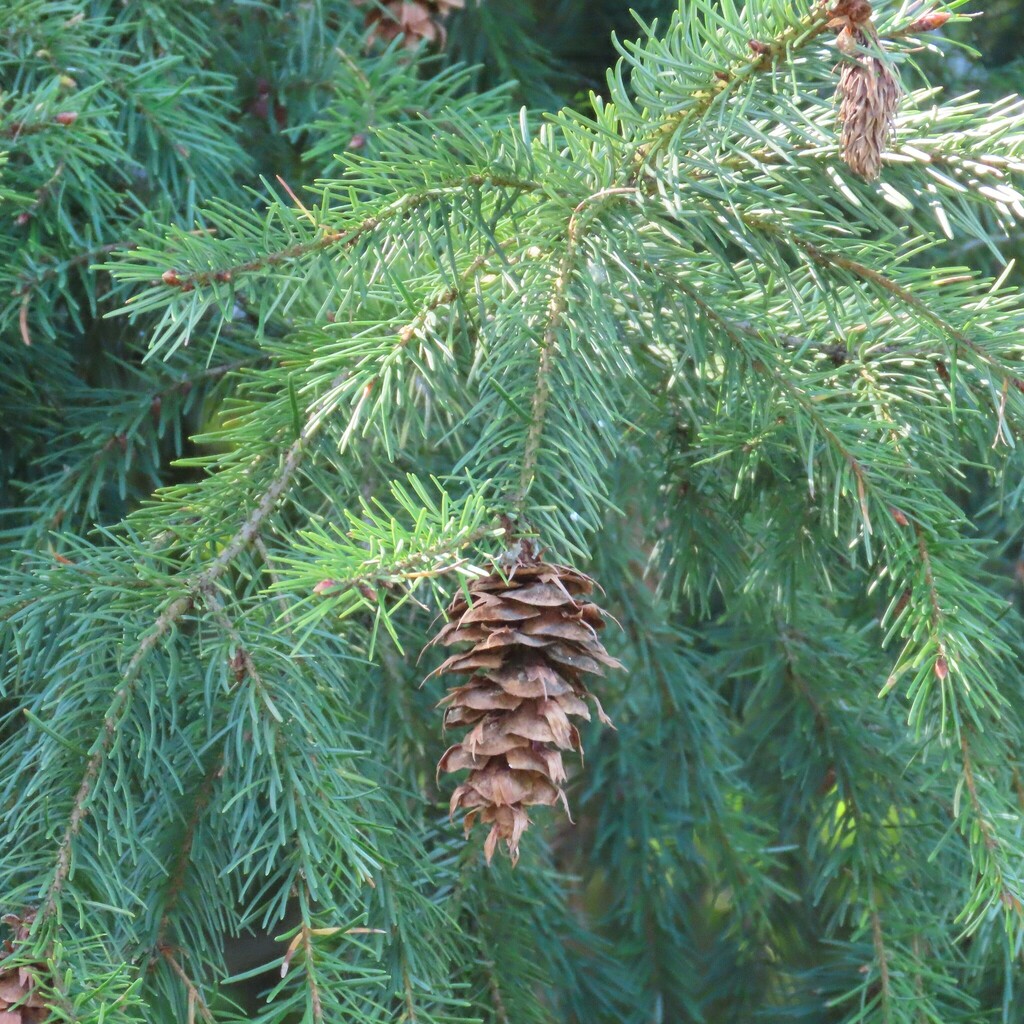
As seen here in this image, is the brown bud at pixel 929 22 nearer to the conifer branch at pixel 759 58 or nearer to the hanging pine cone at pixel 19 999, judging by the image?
the conifer branch at pixel 759 58

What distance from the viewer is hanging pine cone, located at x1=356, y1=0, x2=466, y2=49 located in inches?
36.4

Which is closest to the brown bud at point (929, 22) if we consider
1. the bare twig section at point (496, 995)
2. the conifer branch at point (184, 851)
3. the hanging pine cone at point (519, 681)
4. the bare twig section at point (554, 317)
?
the bare twig section at point (554, 317)

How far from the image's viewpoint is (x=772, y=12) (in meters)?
0.46

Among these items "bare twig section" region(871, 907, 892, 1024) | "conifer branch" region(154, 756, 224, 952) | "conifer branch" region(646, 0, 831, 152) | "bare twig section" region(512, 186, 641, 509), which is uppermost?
"conifer branch" region(646, 0, 831, 152)

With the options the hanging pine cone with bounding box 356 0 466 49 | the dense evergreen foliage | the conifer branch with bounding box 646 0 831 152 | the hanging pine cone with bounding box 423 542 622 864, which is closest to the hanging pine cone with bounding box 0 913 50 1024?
the dense evergreen foliage

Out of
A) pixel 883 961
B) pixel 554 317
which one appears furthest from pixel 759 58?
pixel 883 961

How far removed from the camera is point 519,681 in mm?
469

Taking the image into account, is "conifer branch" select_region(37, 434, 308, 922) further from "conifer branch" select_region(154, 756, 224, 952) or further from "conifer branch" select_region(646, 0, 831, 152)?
"conifer branch" select_region(646, 0, 831, 152)

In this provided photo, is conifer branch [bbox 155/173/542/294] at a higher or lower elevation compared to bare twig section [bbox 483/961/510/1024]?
higher

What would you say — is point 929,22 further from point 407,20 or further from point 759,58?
point 407,20

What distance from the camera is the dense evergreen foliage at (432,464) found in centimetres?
49

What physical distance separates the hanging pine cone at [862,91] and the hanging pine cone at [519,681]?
219 millimetres

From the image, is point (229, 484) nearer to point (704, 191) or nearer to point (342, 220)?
point (342, 220)

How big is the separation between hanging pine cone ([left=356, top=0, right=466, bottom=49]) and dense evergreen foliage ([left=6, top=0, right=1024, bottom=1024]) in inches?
1.7
